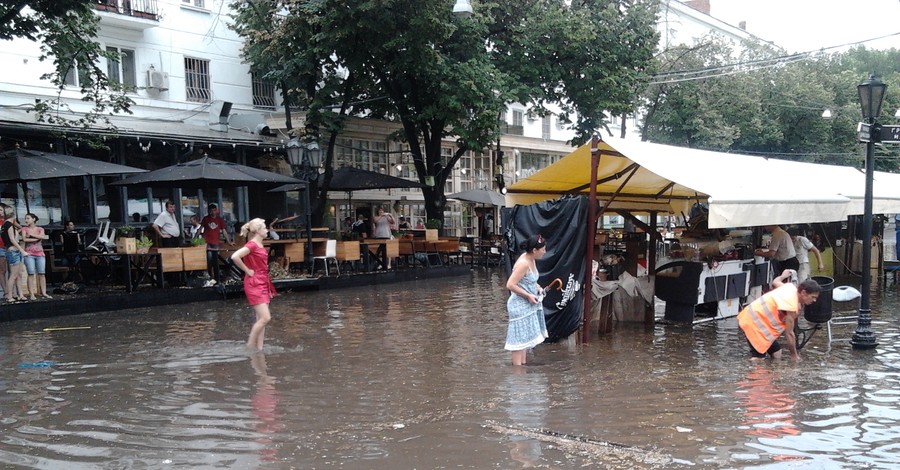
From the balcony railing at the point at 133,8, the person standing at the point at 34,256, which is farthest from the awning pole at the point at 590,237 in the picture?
the balcony railing at the point at 133,8

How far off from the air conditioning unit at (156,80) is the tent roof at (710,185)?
45.0 feet

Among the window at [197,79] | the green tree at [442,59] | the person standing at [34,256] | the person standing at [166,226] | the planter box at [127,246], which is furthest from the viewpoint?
the window at [197,79]

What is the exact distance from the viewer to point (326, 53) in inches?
798

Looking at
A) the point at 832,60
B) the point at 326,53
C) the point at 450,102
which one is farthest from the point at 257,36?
the point at 832,60

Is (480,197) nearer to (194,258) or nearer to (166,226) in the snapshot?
(166,226)

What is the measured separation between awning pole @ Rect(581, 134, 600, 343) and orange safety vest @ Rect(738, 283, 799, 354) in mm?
1946

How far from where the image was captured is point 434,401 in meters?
6.83

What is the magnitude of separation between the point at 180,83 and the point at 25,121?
578cm

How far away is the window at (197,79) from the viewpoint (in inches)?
877

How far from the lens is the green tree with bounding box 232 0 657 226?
19.2m

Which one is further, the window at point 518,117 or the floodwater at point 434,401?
the window at point 518,117

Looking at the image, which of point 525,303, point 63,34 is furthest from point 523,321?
point 63,34

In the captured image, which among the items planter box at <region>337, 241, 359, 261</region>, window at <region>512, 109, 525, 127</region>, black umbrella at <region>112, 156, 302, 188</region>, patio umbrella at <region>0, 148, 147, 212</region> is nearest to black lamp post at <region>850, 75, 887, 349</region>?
black umbrella at <region>112, 156, 302, 188</region>

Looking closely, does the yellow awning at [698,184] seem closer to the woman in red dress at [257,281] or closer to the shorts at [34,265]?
the woman in red dress at [257,281]
